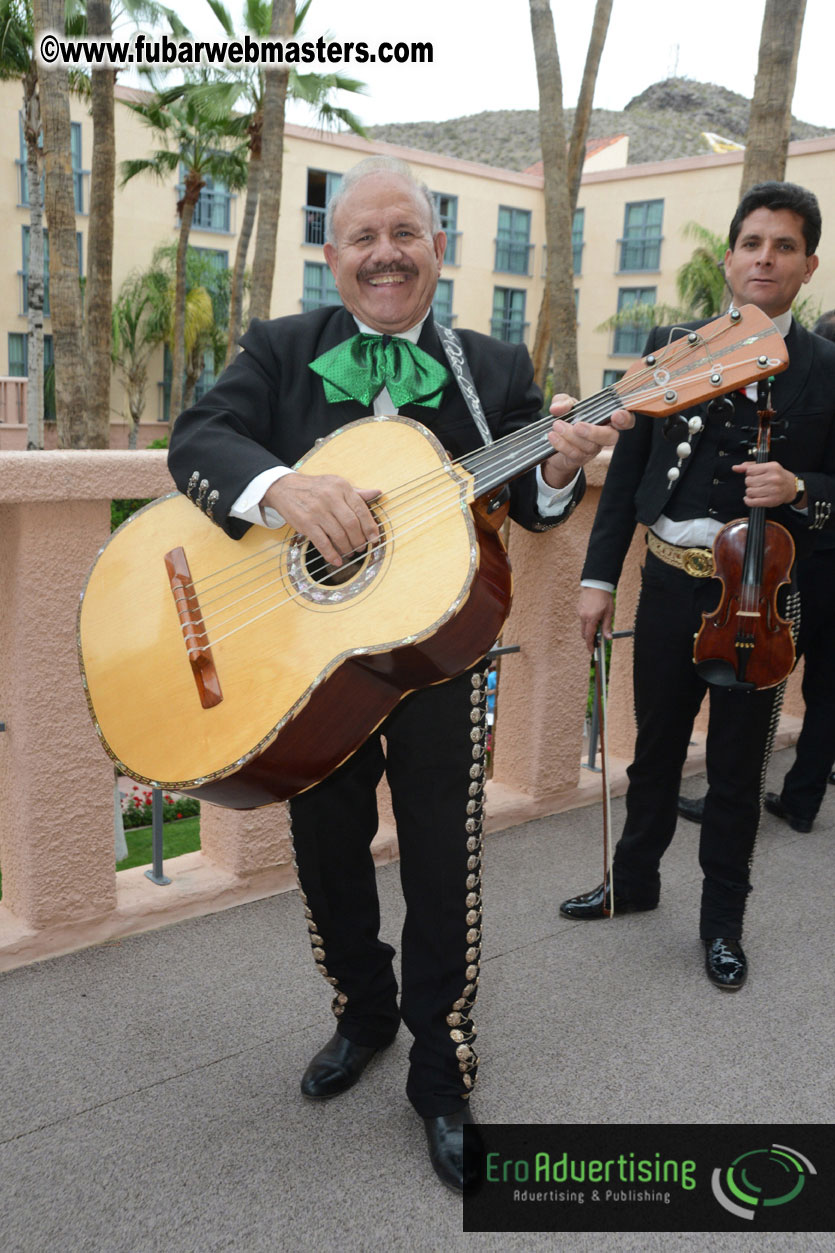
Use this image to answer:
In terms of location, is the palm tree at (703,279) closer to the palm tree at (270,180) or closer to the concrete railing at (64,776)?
the palm tree at (270,180)

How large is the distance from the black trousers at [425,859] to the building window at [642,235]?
36122 mm

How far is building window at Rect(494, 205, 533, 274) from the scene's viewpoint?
36188 mm

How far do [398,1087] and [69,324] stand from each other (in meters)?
9.53

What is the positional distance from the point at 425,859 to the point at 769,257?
1696 millimetres

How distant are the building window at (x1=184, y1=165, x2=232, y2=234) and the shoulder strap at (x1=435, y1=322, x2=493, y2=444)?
3185 centimetres

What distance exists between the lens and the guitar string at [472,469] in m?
1.92

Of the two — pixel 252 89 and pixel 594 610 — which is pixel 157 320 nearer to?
pixel 252 89

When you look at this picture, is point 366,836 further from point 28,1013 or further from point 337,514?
point 28,1013

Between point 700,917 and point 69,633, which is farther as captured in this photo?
point 700,917

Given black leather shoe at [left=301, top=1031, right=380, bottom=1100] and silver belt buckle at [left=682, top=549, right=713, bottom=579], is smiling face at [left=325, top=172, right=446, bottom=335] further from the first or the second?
black leather shoe at [left=301, top=1031, right=380, bottom=1100]

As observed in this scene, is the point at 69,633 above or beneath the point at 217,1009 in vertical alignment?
above

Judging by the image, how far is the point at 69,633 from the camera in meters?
2.65

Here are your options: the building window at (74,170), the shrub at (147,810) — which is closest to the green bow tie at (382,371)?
the shrub at (147,810)

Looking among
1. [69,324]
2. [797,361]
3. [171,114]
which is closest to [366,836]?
[797,361]
